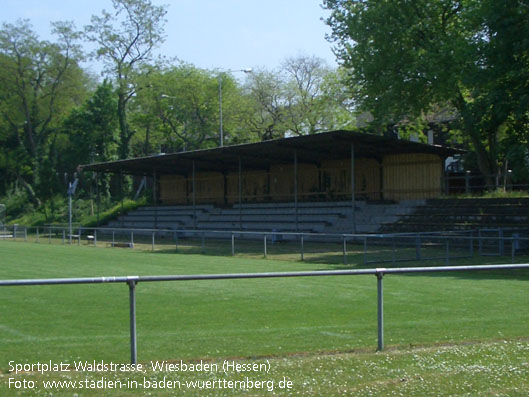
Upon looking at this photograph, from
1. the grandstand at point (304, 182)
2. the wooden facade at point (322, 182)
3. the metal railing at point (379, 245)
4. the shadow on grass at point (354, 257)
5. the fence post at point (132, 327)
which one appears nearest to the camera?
the fence post at point (132, 327)

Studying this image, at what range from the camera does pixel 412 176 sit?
137 feet

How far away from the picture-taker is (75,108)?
75.8m

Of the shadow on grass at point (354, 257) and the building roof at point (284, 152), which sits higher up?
the building roof at point (284, 152)

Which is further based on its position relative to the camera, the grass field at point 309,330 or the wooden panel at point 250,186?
the wooden panel at point 250,186

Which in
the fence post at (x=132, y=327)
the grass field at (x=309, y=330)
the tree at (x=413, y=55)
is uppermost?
the tree at (x=413, y=55)

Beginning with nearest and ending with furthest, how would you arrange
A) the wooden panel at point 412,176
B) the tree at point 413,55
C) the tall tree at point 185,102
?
the tree at point 413,55 → the wooden panel at point 412,176 → the tall tree at point 185,102

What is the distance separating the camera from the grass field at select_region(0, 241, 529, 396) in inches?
280

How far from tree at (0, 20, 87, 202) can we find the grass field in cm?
6265

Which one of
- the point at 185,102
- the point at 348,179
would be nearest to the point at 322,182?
the point at 348,179

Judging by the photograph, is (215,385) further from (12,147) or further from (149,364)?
(12,147)

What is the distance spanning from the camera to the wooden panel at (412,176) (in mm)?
40625

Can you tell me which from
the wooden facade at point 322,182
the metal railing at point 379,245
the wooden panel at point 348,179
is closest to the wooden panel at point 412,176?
the wooden facade at point 322,182

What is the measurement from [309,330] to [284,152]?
32.7 metres

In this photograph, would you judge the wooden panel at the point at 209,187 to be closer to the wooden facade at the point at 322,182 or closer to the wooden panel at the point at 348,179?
the wooden facade at the point at 322,182
